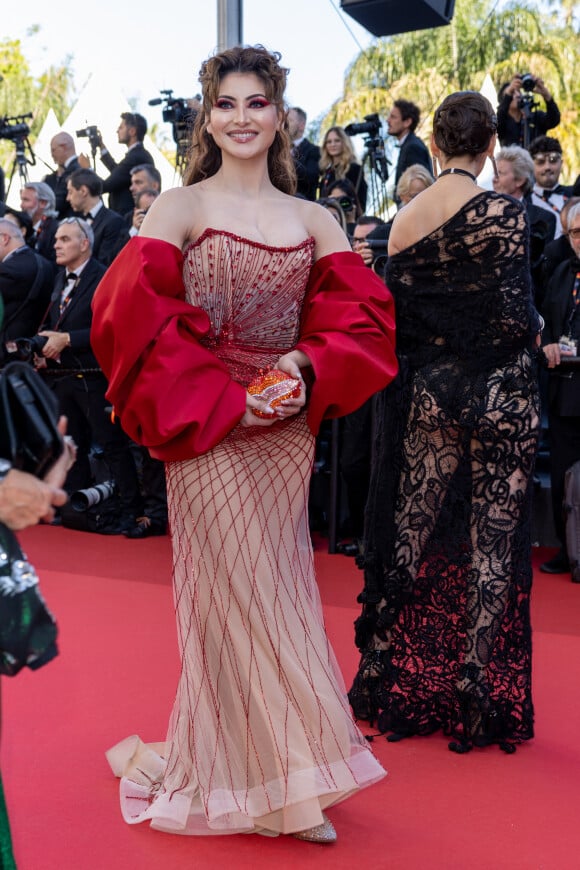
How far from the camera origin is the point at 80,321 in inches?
275

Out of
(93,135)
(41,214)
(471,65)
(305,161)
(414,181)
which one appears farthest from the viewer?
(471,65)

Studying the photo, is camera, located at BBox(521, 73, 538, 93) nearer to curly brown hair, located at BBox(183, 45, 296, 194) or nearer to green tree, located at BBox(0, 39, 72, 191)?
curly brown hair, located at BBox(183, 45, 296, 194)

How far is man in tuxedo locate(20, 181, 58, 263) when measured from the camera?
8500 mm

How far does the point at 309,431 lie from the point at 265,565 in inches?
15.0

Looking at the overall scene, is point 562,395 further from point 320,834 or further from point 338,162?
point 320,834

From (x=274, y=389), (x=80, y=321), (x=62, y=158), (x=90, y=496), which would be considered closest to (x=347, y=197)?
(x=80, y=321)

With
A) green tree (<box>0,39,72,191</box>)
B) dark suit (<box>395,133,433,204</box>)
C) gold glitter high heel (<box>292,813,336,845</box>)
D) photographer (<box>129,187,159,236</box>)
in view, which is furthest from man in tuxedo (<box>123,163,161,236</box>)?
green tree (<box>0,39,72,191</box>)

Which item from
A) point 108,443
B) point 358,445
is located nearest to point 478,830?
point 358,445

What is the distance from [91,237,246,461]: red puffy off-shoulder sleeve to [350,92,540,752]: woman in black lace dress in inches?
40.1

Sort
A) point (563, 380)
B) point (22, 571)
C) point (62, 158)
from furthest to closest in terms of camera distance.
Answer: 1. point (62, 158)
2. point (563, 380)
3. point (22, 571)

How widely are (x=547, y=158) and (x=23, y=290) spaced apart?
11.9 ft

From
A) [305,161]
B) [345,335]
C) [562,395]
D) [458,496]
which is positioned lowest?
[458,496]

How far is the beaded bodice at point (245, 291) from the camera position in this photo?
279cm

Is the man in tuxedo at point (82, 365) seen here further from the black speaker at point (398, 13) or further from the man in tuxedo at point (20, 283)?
the black speaker at point (398, 13)
